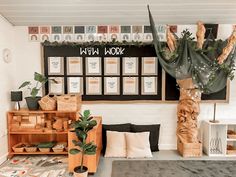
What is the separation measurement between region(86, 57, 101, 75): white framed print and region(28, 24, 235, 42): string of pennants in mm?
338

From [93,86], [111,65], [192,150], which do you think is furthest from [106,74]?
[192,150]

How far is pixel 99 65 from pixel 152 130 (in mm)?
1481

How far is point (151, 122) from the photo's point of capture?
4.36 m

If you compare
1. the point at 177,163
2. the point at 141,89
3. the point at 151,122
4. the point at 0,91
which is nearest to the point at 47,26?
the point at 0,91

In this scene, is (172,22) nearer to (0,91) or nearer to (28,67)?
(28,67)

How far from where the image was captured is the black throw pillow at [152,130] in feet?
13.6

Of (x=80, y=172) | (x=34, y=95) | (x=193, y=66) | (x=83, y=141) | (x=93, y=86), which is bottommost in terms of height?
(x=80, y=172)

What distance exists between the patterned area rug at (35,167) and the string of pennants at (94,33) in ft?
6.67

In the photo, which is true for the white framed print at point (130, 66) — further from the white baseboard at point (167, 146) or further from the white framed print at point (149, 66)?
the white baseboard at point (167, 146)

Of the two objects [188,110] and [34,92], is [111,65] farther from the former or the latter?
[188,110]

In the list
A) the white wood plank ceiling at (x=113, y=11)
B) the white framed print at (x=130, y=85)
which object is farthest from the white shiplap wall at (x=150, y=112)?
the white wood plank ceiling at (x=113, y=11)

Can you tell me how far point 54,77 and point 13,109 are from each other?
873 millimetres

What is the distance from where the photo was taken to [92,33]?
4.21m

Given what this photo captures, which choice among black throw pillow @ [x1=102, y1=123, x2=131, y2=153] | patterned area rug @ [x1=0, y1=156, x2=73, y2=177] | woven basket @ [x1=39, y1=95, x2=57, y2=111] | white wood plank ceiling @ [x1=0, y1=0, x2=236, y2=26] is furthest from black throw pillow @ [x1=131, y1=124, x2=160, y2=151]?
white wood plank ceiling @ [x1=0, y1=0, x2=236, y2=26]
